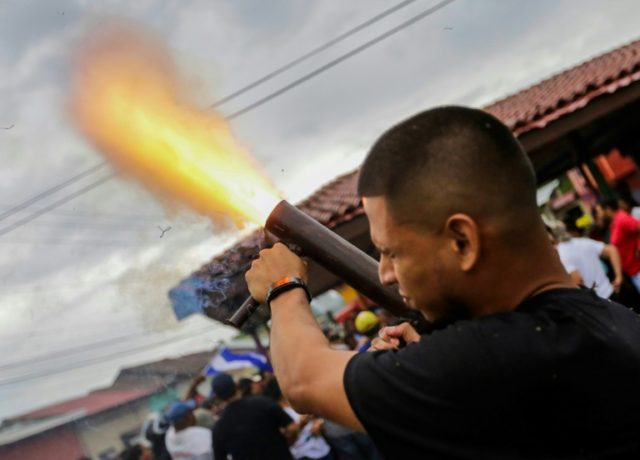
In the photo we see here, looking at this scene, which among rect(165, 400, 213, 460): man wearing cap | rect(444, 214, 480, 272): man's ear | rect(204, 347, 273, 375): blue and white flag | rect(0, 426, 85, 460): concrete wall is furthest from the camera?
rect(0, 426, 85, 460): concrete wall

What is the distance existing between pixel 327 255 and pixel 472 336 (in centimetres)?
90

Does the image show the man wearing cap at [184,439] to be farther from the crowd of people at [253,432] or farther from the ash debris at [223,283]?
the ash debris at [223,283]

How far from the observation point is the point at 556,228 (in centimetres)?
581

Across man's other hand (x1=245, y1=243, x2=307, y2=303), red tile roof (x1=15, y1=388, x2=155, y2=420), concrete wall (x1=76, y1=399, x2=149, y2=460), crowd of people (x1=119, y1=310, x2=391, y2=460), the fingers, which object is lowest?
concrete wall (x1=76, y1=399, x2=149, y2=460)

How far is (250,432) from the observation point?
5.51m

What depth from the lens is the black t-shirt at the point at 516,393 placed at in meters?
1.12

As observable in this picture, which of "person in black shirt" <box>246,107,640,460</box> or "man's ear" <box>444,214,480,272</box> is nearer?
"person in black shirt" <box>246,107,640,460</box>

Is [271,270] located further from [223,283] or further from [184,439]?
[184,439]

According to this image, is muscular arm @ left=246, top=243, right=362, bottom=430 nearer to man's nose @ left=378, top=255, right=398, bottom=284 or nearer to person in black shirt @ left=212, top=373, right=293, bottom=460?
man's nose @ left=378, top=255, right=398, bottom=284

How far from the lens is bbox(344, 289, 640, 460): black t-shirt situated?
3.68 ft

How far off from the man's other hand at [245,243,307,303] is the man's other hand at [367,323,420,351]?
0.40 metres

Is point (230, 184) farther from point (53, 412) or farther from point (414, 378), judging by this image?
point (53, 412)

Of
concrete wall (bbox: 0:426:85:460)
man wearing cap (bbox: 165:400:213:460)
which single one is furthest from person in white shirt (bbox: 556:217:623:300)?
concrete wall (bbox: 0:426:85:460)

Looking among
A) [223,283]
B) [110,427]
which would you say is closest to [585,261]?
[223,283]
